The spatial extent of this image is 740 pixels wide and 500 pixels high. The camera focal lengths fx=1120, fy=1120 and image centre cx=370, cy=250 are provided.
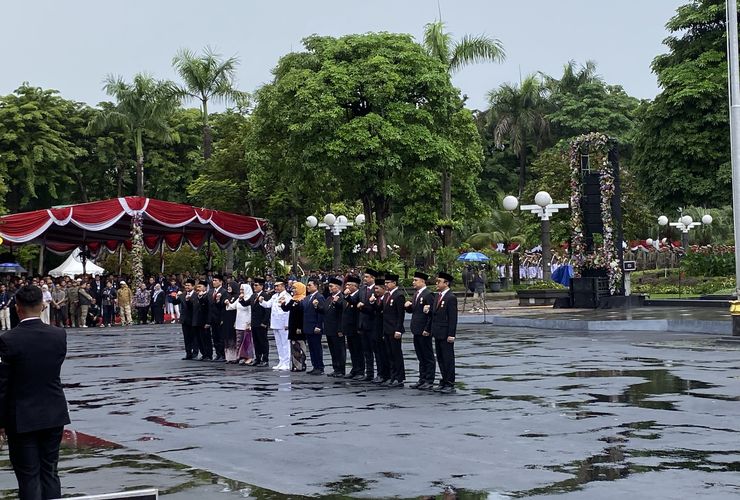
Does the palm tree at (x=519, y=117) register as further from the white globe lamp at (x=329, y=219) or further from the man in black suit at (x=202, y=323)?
the man in black suit at (x=202, y=323)

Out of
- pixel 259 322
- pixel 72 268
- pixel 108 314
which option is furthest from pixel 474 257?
pixel 72 268

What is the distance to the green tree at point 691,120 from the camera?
53781mm

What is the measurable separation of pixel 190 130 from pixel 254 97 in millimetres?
19705

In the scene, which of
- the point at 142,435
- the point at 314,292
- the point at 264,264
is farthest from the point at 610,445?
the point at 264,264

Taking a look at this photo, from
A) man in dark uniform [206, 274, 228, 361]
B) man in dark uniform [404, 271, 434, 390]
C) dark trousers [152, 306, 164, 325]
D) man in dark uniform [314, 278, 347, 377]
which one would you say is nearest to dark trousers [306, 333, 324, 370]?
man in dark uniform [314, 278, 347, 377]

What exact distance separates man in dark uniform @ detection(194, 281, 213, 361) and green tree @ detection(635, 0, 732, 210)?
113 feet

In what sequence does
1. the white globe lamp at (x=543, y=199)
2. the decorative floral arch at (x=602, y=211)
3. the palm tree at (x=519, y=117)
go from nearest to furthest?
the decorative floral arch at (x=602, y=211) → the white globe lamp at (x=543, y=199) → the palm tree at (x=519, y=117)

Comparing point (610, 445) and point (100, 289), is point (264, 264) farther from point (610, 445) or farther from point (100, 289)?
point (610, 445)

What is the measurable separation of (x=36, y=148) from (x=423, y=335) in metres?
53.9

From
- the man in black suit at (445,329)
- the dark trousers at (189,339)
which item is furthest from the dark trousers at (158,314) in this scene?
the man in black suit at (445,329)

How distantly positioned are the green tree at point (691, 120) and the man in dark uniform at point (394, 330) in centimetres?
3760

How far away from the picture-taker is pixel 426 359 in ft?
59.2

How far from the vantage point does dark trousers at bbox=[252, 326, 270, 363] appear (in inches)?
918

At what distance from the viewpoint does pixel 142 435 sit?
13523mm
